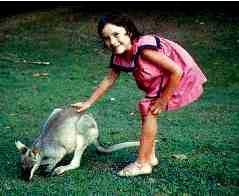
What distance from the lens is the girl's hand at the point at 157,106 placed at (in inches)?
175

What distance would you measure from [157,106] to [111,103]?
3244mm

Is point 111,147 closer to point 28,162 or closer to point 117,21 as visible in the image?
point 28,162

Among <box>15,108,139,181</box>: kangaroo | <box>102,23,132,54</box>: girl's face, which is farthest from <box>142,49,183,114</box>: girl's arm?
<box>15,108,139,181</box>: kangaroo

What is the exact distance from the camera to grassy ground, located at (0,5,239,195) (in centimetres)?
448

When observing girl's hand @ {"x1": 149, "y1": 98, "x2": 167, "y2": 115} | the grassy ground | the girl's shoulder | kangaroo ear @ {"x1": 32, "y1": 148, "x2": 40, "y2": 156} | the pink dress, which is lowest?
the grassy ground

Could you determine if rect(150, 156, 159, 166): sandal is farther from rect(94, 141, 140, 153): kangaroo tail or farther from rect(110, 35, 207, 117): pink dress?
rect(110, 35, 207, 117): pink dress

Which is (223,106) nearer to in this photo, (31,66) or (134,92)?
(134,92)

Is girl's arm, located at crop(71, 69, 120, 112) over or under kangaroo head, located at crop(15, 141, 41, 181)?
over

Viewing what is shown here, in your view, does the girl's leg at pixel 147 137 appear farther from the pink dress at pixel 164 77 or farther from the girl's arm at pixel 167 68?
the girl's arm at pixel 167 68

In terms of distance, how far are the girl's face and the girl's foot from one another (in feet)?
3.29

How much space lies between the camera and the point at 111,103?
25.2 feet

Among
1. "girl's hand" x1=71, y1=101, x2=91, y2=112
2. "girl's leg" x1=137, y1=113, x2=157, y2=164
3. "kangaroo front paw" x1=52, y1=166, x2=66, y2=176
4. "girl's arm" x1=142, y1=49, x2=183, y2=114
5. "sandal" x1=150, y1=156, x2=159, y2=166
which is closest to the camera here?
"girl's arm" x1=142, y1=49, x2=183, y2=114

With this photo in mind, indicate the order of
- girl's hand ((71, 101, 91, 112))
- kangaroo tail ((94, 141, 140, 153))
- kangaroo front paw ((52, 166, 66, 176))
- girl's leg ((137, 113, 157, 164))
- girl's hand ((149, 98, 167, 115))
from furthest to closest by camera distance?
kangaroo tail ((94, 141, 140, 153))
girl's hand ((71, 101, 91, 112))
kangaroo front paw ((52, 166, 66, 176))
girl's leg ((137, 113, 157, 164))
girl's hand ((149, 98, 167, 115))

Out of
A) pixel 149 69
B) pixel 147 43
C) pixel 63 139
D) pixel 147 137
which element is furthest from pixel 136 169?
pixel 147 43
